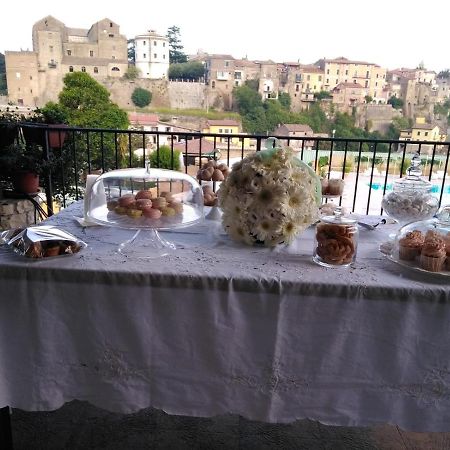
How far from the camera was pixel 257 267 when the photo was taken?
3.11 feet

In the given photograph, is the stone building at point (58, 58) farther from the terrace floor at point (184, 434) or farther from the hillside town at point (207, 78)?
the terrace floor at point (184, 434)

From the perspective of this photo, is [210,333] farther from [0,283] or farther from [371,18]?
[371,18]

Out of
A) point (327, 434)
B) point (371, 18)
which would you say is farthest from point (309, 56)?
point (327, 434)

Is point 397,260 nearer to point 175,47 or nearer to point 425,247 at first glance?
point 425,247

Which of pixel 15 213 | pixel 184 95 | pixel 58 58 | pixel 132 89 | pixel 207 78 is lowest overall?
pixel 15 213

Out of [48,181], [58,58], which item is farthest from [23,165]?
[58,58]

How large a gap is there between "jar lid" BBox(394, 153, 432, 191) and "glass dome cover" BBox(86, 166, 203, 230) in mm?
648

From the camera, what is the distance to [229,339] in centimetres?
90

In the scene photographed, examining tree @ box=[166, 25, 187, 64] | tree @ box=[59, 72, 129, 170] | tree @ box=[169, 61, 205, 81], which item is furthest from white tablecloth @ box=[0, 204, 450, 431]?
tree @ box=[166, 25, 187, 64]

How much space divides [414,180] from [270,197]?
59 cm

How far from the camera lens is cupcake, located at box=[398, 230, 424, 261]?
0.95 meters

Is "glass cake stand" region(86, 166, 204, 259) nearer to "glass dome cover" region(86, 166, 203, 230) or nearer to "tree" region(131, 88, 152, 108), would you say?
"glass dome cover" region(86, 166, 203, 230)

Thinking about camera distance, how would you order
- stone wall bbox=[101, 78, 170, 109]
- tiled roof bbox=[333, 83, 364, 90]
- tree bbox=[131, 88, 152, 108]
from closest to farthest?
tiled roof bbox=[333, 83, 364, 90] < stone wall bbox=[101, 78, 170, 109] < tree bbox=[131, 88, 152, 108]

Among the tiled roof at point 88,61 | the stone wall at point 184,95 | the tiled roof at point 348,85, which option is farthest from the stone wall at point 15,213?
the tiled roof at point 88,61
